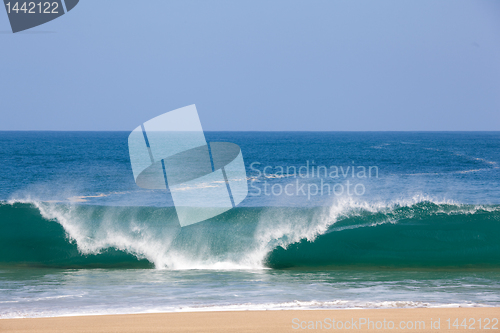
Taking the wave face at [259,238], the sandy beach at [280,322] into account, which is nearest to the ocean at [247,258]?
the wave face at [259,238]

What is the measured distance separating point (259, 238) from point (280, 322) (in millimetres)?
5486

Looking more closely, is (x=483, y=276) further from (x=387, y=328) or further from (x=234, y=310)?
(x=234, y=310)

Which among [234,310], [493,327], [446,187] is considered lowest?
[446,187]

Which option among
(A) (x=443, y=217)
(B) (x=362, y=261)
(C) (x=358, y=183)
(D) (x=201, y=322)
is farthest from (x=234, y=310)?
(C) (x=358, y=183)

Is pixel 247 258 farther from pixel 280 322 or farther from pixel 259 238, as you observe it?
pixel 280 322

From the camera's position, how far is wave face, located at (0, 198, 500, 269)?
9.26 m

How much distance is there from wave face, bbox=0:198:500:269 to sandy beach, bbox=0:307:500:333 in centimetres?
361

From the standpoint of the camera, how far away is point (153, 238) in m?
9.99

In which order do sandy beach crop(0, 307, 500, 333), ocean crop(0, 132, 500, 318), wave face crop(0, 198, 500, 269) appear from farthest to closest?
wave face crop(0, 198, 500, 269)
ocean crop(0, 132, 500, 318)
sandy beach crop(0, 307, 500, 333)

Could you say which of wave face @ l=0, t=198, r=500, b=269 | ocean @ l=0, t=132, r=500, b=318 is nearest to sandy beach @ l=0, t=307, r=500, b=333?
ocean @ l=0, t=132, r=500, b=318

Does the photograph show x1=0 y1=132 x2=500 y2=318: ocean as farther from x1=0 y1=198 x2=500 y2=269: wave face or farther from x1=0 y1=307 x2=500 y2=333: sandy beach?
x1=0 y1=307 x2=500 y2=333: sandy beach

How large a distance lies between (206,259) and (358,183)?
13.1 metres

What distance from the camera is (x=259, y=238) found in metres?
10.2

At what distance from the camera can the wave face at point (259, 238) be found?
9.26 meters
